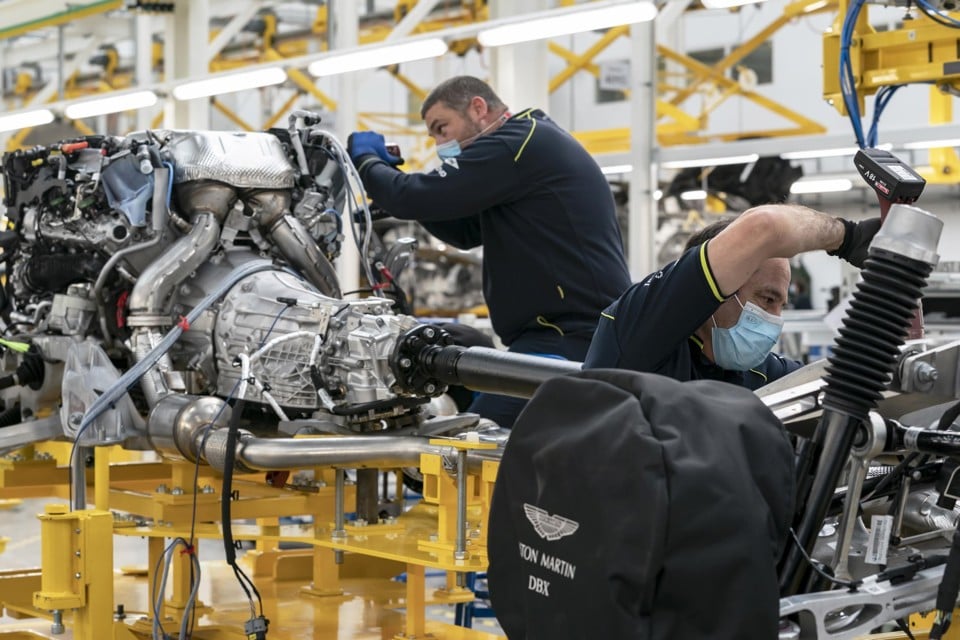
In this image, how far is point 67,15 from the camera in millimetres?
13812

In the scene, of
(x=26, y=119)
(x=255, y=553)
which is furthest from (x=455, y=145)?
(x=26, y=119)

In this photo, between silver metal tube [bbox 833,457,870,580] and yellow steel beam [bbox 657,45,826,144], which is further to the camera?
yellow steel beam [bbox 657,45,826,144]

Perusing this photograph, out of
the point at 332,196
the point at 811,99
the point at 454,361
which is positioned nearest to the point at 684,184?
the point at 811,99

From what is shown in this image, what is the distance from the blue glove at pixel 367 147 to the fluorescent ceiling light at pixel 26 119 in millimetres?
9528

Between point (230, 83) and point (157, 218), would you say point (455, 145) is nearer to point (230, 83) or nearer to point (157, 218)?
point (157, 218)

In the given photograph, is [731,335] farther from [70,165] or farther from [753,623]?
[70,165]

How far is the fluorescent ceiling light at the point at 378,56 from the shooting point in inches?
363

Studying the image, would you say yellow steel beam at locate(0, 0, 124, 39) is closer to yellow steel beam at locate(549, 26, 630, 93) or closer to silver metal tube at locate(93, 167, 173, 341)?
yellow steel beam at locate(549, 26, 630, 93)

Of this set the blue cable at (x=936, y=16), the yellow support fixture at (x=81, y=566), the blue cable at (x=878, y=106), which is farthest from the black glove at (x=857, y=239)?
the blue cable at (x=878, y=106)

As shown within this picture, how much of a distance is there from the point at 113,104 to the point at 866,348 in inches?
449

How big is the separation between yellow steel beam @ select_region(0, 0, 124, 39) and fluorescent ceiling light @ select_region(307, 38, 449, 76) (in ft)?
12.8

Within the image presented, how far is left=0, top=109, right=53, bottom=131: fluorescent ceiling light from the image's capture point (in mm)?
13648

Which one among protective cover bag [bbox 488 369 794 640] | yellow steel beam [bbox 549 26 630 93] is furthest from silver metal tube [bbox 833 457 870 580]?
yellow steel beam [bbox 549 26 630 93]

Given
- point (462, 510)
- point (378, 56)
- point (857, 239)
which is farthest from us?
point (378, 56)
